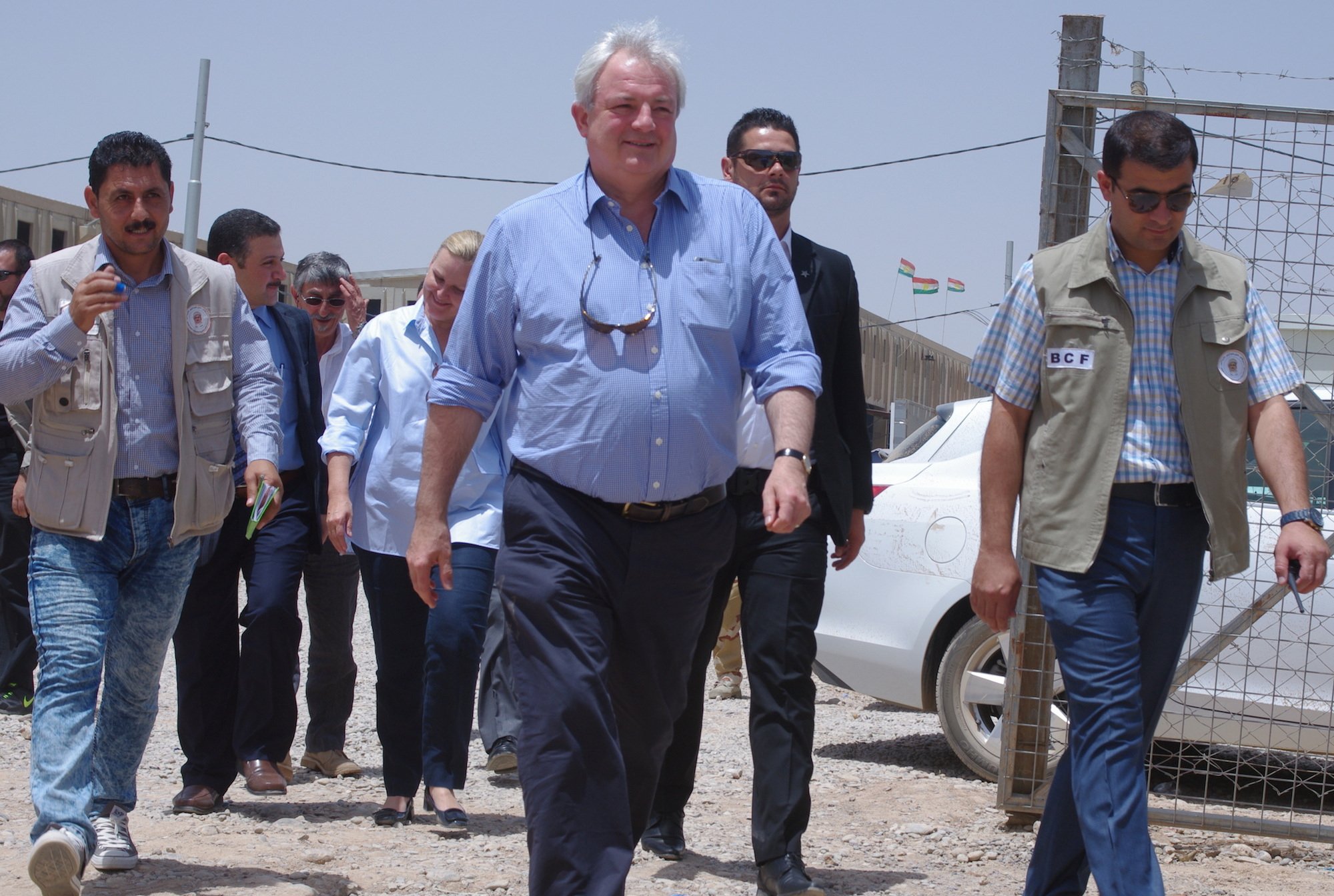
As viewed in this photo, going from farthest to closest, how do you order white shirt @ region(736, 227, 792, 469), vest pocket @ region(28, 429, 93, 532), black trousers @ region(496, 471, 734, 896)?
white shirt @ region(736, 227, 792, 469)
vest pocket @ region(28, 429, 93, 532)
black trousers @ region(496, 471, 734, 896)

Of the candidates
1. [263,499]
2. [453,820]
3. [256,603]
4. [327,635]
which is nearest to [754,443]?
[263,499]

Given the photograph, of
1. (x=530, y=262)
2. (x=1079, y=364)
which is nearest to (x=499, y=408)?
(x=530, y=262)

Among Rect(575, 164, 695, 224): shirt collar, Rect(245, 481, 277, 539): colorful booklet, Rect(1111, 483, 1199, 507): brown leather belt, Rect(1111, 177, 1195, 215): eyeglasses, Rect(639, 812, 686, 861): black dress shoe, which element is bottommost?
Rect(639, 812, 686, 861): black dress shoe

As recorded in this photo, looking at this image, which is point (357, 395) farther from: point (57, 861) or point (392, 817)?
point (57, 861)

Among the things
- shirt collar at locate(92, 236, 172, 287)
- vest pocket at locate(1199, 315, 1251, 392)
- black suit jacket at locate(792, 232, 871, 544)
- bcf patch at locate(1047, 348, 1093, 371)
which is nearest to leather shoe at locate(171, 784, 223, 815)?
shirt collar at locate(92, 236, 172, 287)

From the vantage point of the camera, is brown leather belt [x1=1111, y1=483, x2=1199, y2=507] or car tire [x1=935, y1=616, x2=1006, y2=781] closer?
brown leather belt [x1=1111, y1=483, x2=1199, y2=507]

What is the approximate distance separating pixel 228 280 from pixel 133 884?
1790 mm

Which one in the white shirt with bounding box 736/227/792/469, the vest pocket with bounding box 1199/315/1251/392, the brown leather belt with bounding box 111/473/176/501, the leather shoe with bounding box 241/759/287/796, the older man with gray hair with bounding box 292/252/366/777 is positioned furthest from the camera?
the older man with gray hair with bounding box 292/252/366/777

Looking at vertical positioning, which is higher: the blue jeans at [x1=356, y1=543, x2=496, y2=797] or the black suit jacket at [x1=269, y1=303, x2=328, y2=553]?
the black suit jacket at [x1=269, y1=303, x2=328, y2=553]

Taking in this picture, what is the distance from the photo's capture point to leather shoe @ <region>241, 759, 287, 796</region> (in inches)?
225

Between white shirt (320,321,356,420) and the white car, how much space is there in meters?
2.33

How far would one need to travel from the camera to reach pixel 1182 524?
3730 mm

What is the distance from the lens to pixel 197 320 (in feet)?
14.9

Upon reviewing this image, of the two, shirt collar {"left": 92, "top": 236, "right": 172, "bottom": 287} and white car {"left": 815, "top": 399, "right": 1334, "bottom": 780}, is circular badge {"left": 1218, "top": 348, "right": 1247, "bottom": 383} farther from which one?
shirt collar {"left": 92, "top": 236, "right": 172, "bottom": 287}
